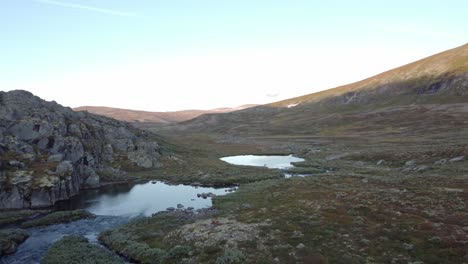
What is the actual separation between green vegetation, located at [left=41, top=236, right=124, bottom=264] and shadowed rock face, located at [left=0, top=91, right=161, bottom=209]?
87.1 feet

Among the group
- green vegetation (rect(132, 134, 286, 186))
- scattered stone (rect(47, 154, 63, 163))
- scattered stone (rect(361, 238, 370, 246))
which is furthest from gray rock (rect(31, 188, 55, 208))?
scattered stone (rect(361, 238, 370, 246))

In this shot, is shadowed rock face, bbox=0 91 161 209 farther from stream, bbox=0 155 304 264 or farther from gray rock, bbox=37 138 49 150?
stream, bbox=0 155 304 264

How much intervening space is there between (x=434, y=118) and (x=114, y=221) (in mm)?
179174

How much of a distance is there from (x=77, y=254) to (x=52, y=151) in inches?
2058

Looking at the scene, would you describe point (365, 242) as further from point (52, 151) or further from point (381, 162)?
point (52, 151)

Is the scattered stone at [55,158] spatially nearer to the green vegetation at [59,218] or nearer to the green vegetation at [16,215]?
the green vegetation at [16,215]

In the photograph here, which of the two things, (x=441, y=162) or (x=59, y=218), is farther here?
(x=441, y=162)

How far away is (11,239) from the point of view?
139ft

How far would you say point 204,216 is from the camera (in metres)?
48.5

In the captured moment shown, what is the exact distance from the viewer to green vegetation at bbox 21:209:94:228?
50.9 metres

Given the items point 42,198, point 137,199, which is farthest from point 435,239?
point 42,198

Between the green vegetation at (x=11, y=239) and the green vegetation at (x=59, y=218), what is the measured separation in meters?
4.73

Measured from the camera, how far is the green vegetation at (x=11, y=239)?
130ft

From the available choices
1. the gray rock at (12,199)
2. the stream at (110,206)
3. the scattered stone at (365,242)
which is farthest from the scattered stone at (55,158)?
the scattered stone at (365,242)
